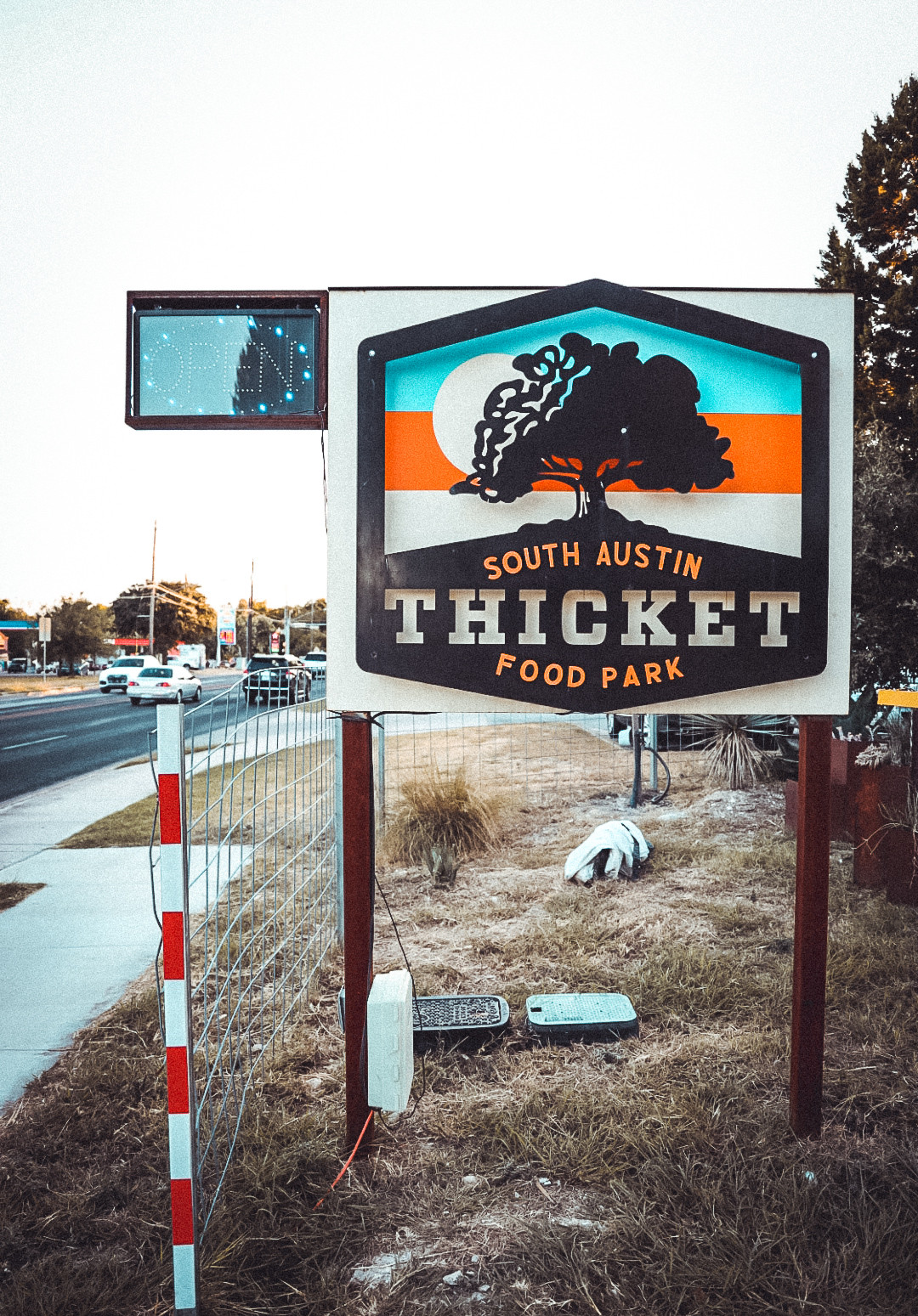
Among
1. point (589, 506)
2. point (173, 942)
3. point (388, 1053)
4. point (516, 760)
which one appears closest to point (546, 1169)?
point (388, 1053)

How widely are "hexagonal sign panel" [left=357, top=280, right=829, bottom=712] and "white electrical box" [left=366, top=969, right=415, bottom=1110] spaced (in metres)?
1.00

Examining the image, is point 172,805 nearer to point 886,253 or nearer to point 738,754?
point 738,754

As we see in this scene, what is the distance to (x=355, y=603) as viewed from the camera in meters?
2.70

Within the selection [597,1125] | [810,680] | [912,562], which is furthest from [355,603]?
[912,562]

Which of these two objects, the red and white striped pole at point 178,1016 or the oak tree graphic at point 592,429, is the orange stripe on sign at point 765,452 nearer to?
the oak tree graphic at point 592,429

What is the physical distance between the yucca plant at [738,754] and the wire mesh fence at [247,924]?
13.8 ft

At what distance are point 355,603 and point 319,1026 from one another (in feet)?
6.29

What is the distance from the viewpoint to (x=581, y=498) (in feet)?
8.87

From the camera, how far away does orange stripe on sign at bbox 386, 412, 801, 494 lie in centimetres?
270

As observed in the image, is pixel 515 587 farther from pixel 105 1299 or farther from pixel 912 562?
pixel 912 562

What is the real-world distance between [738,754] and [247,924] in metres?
4.84

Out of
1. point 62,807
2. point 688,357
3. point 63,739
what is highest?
point 688,357

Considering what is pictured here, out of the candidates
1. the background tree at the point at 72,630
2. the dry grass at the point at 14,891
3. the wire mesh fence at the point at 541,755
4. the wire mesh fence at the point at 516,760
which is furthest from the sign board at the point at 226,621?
the dry grass at the point at 14,891

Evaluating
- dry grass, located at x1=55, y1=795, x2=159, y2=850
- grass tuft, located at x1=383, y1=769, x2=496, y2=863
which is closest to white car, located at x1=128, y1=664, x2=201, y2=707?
dry grass, located at x1=55, y1=795, x2=159, y2=850
